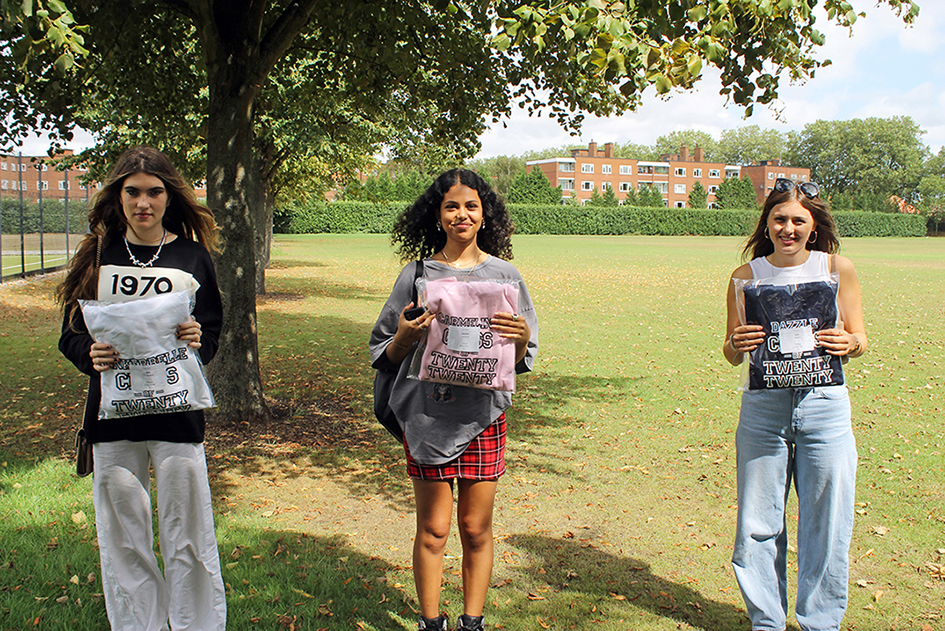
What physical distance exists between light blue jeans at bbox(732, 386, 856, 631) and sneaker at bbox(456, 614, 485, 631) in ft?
3.81

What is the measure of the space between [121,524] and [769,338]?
8.78 feet

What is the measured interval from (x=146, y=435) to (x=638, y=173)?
131 meters

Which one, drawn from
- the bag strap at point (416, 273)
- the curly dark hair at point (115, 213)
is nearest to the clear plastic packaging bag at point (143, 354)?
the curly dark hair at point (115, 213)

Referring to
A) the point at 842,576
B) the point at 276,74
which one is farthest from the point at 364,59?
the point at 842,576

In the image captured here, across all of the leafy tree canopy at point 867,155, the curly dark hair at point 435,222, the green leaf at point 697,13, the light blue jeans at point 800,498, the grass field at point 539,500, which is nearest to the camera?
the light blue jeans at point 800,498

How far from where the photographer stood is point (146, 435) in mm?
2984

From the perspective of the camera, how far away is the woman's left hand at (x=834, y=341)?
10.2ft

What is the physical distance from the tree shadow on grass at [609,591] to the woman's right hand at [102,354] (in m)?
2.32

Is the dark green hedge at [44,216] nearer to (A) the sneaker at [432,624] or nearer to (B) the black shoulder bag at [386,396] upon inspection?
(B) the black shoulder bag at [386,396]

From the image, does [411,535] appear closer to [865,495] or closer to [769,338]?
[769,338]

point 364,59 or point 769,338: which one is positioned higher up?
point 364,59

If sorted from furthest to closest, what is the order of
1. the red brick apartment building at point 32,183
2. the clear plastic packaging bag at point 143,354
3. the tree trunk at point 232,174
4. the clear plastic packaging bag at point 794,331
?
the red brick apartment building at point 32,183
the tree trunk at point 232,174
the clear plastic packaging bag at point 794,331
the clear plastic packaging bag at point 143,354

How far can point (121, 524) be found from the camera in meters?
3.04

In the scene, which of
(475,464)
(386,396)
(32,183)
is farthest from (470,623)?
(32,183)
